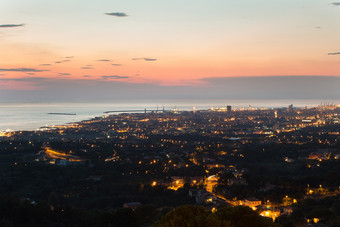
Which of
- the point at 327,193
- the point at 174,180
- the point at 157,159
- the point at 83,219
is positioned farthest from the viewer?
the point at 157,159

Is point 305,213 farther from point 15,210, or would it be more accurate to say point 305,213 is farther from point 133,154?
point 133,154

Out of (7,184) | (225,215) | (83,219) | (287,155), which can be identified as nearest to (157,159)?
(287,155)

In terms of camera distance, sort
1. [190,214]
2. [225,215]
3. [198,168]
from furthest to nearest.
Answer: [198,168], [225,215], [190,214]

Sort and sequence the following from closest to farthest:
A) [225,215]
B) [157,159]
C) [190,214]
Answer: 1. [190,214]
2. [225,215]
3. [157,159]

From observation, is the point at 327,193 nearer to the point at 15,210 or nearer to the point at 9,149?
the point at 15,210

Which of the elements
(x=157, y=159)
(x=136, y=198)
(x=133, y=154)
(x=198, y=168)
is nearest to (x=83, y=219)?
(x=136, y=198)

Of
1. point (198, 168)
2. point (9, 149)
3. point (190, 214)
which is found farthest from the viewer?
point (9, 149)

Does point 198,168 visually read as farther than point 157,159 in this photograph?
No

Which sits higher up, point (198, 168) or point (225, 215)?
point (225, 215)

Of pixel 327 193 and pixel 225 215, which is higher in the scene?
pixel 225 215
